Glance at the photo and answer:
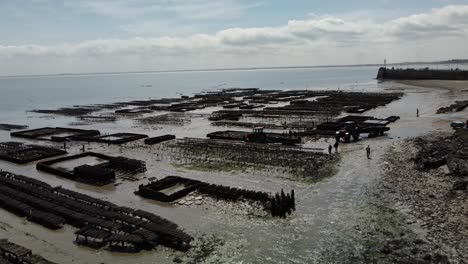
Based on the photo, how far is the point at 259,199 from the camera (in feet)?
91.2

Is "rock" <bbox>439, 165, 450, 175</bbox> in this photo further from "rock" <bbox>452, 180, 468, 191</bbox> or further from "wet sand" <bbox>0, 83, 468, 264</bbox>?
"wet sand" <bbox>0, 83, 468, 264</bbox>

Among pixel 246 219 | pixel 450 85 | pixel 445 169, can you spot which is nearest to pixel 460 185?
pixel 445 169

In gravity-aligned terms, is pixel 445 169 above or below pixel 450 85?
below

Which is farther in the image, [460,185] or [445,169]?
[445,169]

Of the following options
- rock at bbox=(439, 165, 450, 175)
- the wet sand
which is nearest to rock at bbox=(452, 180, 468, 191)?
rock at bbox=(439, 165, 450, 175)

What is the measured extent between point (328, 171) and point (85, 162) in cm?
2437

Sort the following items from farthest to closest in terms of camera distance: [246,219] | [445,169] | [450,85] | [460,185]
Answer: [450,85]
[445,169]
[460,185]
[246,219]

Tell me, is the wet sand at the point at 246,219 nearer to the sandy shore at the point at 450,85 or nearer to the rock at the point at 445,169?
the rock at the point at 445,169

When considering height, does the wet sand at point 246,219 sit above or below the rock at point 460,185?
below

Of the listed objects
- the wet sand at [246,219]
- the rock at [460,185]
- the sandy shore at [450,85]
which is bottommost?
the wet sand at [246,219]

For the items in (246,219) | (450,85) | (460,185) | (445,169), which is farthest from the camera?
(450,85)

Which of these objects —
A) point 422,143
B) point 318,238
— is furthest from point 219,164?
point 422,143

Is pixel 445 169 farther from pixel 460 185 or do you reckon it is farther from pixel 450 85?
pixel 450 85

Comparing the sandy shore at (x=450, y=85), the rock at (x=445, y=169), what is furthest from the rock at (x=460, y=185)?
the sandy shore at (x=450, y=85)
